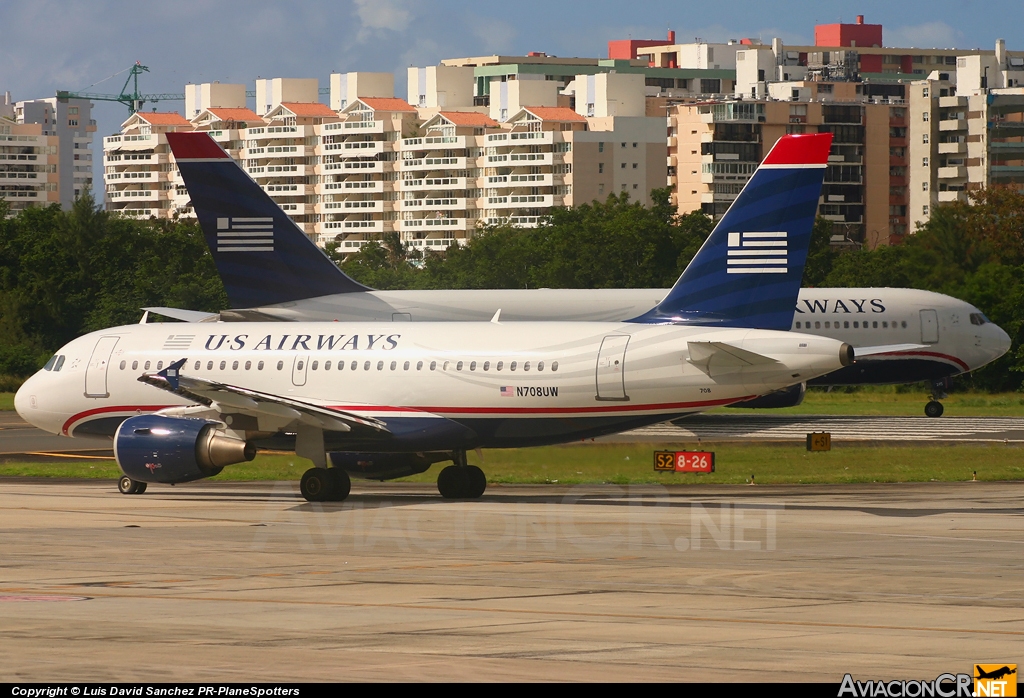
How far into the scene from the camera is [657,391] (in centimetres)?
3509

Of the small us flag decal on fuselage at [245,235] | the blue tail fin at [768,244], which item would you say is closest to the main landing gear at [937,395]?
the small us flag decal on fuselage at [245,235]

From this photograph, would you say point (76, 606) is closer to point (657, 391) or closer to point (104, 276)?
point (657, 391)

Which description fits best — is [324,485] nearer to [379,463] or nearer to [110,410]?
[379,463]

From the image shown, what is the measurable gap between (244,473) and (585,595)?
24258 mm

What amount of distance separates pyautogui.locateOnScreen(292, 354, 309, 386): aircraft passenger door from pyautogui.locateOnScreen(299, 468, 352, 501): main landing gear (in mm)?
2713

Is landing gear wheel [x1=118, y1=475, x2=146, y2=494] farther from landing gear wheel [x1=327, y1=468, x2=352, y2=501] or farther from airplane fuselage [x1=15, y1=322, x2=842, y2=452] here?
landing gear wheel [x1=327, y1=468, x2=352, y2=501]

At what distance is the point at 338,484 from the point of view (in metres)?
36.5

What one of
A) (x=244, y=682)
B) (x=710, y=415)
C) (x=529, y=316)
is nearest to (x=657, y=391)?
(x=244, y=682)

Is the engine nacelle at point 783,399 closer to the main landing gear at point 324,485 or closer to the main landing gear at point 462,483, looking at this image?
the main landing gear at point 462,483

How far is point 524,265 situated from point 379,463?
119681 mm

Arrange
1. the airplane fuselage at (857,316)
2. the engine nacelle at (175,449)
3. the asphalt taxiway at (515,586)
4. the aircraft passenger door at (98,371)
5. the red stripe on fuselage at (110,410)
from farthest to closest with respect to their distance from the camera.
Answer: the airplane fuselage at (857,316), the aircraft passenger door at (98,371), the red stripe on fuselage at (110,410), the engine nacelle at (175,449), the asphalt taxiway at (515,586)

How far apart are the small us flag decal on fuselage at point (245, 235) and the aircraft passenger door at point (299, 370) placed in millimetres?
12203

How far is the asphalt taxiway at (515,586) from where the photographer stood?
53.6ft

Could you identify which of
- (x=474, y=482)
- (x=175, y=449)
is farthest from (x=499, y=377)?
(x=175, y=449)
